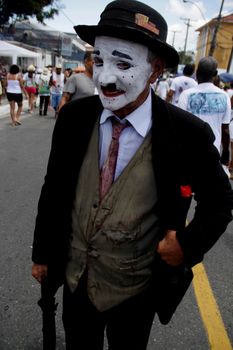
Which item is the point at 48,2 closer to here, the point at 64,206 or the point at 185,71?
the point at 185,71

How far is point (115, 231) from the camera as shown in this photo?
1.44 meters

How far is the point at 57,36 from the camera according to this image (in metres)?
36.2

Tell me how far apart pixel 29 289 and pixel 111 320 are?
4.14 ft

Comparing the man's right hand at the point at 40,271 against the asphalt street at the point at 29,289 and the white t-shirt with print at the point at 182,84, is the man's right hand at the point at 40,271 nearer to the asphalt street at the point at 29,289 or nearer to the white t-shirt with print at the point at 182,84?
the asphalt street at the point at 29,289

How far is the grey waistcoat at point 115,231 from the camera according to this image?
1411mm

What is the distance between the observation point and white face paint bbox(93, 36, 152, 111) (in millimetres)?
1354

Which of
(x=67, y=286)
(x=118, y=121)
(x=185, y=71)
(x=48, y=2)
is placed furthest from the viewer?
(x=48, y=2)

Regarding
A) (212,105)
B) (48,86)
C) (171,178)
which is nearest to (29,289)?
(171,178)

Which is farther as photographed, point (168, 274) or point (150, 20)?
point (168, 274)

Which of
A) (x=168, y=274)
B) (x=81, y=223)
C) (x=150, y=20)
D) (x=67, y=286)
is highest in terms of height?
(x=150, y=20)

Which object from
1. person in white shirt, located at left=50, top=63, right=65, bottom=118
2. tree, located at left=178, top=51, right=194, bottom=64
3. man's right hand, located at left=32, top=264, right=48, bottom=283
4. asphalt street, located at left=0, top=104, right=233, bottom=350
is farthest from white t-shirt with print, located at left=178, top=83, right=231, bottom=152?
tree, located at left=178, top=51, right=194, bottom=64

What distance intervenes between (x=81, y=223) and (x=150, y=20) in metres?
0.84

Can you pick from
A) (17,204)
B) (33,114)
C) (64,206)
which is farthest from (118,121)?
(33,114)

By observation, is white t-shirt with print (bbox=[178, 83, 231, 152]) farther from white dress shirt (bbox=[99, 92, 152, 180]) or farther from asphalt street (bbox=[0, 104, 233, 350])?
white dress shirt (bbox=[99, 92, 152, 180])
